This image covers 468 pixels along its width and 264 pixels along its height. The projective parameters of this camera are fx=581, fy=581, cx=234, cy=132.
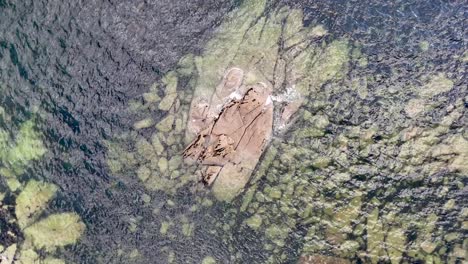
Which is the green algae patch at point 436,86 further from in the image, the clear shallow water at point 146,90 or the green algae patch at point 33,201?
the green algae patch at point 33,201

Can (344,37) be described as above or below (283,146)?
above

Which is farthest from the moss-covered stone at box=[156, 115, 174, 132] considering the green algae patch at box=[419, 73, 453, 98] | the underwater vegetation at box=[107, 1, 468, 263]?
the green algae patch at box=[419, 73, 453, 98]

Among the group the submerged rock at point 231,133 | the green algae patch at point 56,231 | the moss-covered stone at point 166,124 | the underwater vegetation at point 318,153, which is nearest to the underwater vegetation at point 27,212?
the green algae patch at point 56,231

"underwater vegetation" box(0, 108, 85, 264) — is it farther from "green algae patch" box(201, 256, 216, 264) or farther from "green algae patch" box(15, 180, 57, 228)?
"green algae patch" box(201, 256, 216, 264)

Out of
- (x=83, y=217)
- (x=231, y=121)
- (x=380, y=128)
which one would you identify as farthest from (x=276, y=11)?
(x=83, y=217)

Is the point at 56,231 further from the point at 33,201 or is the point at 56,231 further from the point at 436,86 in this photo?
the point at 436,86

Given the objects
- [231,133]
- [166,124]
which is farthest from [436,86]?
[166,124]

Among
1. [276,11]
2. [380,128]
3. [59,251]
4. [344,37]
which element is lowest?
[59,251]

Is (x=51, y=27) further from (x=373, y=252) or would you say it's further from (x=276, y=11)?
(x=373, y=252)
